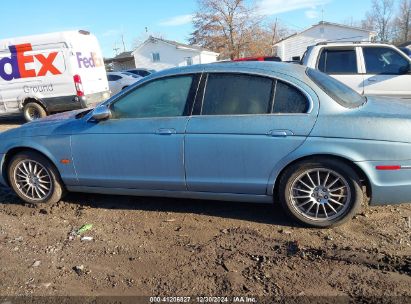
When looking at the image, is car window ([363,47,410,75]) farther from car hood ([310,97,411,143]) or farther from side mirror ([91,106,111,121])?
side mirror ([91,106,111,121])

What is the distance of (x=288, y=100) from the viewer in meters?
3.70

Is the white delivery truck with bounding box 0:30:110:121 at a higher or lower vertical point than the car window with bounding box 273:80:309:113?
higher

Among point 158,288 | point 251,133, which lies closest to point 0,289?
point 158,288

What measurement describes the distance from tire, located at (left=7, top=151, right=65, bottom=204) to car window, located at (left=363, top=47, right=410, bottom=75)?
6212mm

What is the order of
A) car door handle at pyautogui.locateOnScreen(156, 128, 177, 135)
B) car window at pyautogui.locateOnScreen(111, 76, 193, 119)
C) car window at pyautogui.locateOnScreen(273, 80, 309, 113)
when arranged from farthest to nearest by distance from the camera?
car window at pyautogui.locateOnScreen(111, 76, 193, 119) → car door handle at pyautogui.locateOnScreen(156, 128, 177, 135) → car window at pyautogui.locateOnScreen(273, 80, 309, 113)

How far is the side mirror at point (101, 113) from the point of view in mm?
4172

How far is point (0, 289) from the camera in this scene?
3.11 meters

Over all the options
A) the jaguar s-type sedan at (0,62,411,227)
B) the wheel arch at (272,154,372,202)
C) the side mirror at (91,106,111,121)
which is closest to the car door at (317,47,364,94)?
the jaguar s-type sedan at (0,62,411,227)

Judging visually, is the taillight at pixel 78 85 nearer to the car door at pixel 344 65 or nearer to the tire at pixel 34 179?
the tire at pixel 34 179

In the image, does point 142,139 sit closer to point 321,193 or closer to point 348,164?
point 321,193

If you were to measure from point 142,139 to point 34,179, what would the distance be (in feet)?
5.56

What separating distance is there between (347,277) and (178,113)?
88.0 inches

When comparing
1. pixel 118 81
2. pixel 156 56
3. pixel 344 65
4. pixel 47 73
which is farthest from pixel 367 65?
pixel 156 56

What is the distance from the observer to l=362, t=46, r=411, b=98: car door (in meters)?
7.37
